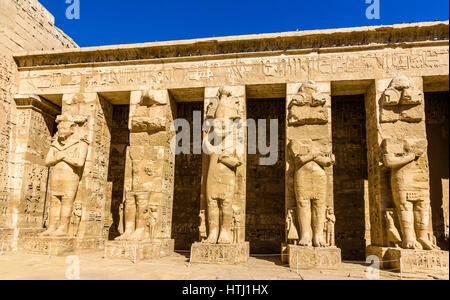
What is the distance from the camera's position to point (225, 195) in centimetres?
Result: 758

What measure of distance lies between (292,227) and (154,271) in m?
3.10

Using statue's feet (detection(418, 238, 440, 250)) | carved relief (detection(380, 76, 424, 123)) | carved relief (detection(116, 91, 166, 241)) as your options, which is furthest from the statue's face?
statue's feet (detection(418, 238, 440, 250))

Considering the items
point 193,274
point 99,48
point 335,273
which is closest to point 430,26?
point 335,273

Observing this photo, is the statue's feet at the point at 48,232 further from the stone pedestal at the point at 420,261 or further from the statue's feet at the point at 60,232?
the stone pedestal at the point at 420,261

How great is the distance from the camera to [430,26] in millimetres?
8023

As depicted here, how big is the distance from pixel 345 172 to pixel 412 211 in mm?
3416

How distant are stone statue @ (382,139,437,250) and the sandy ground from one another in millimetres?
932

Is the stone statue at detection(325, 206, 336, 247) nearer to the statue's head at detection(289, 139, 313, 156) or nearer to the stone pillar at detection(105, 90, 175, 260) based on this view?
the statue's head at detection(289, 139, 313, 156)

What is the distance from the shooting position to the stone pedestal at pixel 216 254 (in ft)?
23.9

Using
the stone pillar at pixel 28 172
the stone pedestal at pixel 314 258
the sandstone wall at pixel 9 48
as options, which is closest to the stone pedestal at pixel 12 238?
the stone pillar at pixel 28 172

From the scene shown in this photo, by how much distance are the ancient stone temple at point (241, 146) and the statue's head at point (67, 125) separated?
0.03 meters

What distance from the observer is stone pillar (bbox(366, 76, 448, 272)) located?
6.90 meters

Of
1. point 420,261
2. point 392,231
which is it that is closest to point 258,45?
point 392,231
